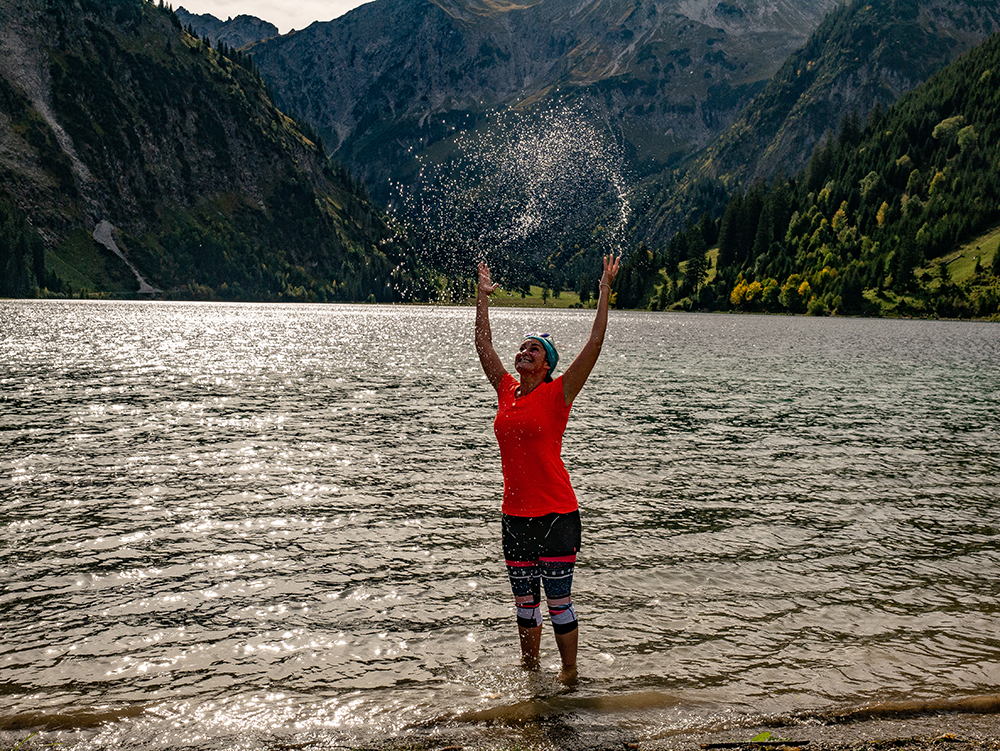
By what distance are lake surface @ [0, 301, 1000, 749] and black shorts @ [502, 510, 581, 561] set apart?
2.14 meters

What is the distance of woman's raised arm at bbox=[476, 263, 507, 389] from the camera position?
1045 centimetres

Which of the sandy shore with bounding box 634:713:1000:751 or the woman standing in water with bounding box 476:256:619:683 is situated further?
the woman standing in water with bounding box 476:256:619:683

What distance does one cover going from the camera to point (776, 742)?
28.0 feet

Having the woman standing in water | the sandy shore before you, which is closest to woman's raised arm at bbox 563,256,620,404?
the woman standing in water

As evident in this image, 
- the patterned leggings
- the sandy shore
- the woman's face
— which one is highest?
the woman's face

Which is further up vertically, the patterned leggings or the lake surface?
the patterned leggings

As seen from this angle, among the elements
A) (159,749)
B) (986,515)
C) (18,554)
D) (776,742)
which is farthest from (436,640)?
(986,515)

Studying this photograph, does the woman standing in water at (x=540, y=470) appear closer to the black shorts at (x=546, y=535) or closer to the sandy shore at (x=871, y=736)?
the black shorts at (x=546, y=535)

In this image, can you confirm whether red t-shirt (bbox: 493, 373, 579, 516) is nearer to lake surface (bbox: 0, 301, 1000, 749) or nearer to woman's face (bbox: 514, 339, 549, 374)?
woman's face (bbox: 514, 339, 549, 374)

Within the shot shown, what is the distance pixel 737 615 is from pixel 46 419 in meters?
34.0

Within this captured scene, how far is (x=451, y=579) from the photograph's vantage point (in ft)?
47.6

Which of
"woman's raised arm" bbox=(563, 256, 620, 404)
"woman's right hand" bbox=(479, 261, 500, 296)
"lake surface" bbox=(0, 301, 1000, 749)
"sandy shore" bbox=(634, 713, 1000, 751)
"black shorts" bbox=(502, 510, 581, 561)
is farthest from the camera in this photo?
"woman's right hand" bbox=(479, 261, 500, 296)

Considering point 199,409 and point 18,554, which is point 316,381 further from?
point 18,554

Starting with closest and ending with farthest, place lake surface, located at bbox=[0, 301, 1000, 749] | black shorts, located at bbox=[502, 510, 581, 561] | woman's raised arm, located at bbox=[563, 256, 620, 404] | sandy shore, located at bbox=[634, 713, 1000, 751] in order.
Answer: sandy shore, located at bbox=[634, 713, 1000, 751], woman's raised arm, located at bbox=[563, 256, 620, 404], black shorts, located at bbox=[502, 510, 581, 561], lake surface, located at bbox=[0, 301, 1000, 749]
